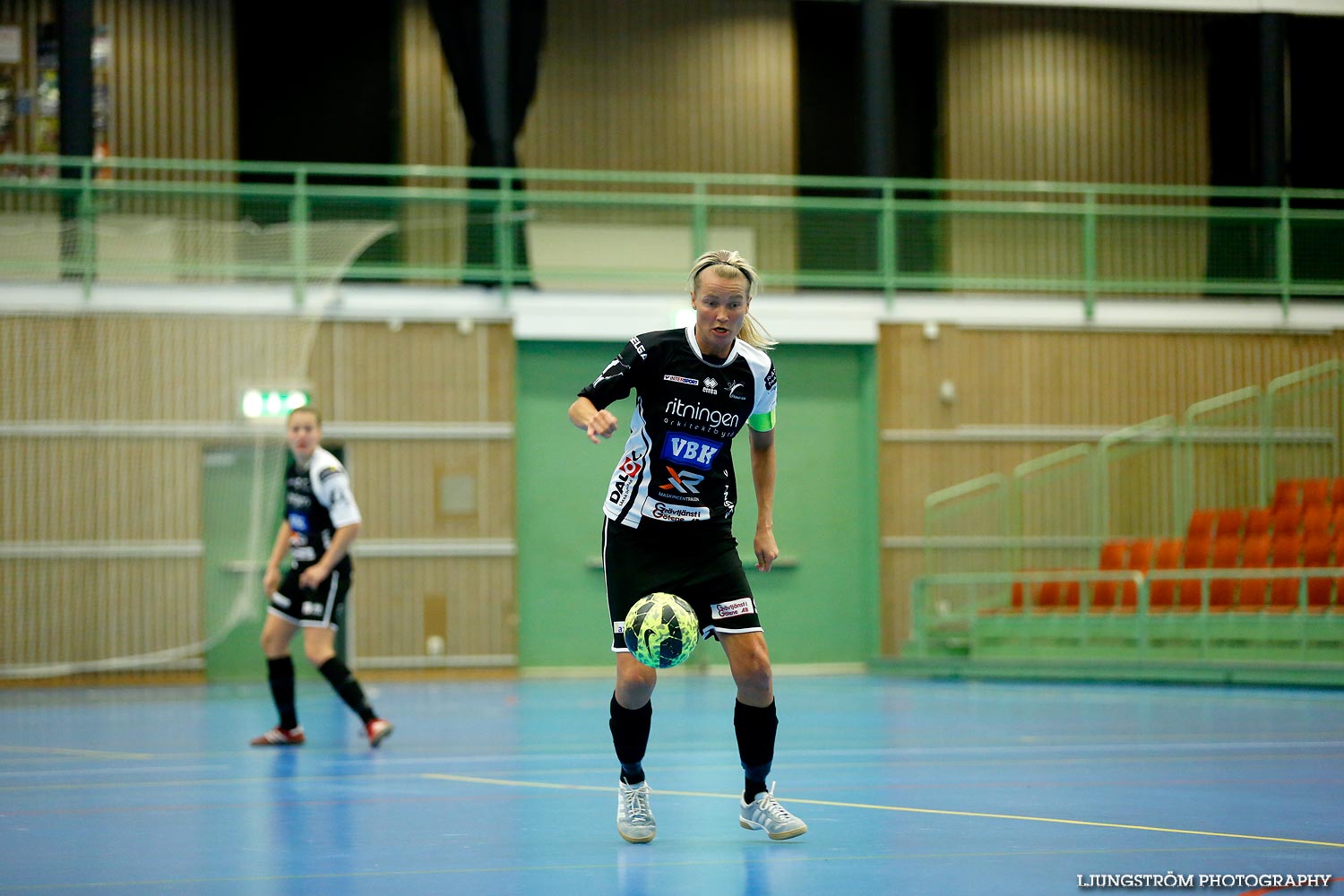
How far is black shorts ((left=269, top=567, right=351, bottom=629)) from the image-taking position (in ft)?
30.4

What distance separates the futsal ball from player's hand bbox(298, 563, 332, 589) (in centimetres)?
435

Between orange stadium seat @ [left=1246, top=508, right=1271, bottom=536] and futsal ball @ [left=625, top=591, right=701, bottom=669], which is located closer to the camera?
futsal ball @ [left=625, top=591, right=701, bottom=669]

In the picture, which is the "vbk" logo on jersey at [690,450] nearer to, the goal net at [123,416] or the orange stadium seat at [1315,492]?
the goal net at [123,416]

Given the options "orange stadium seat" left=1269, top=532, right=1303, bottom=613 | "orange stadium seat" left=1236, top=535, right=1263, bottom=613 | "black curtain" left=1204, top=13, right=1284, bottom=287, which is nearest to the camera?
"orange stadium seat" left=1269, top=532, right=1303, bottom=613

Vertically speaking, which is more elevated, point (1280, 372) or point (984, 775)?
point (1280, 372)

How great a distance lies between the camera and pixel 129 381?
55.5 feet

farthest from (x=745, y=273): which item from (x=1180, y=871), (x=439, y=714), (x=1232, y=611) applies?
(x=1232, y=611)

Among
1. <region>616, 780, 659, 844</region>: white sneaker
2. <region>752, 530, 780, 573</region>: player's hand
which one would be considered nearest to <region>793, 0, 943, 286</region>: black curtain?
<region>752, 530, 780, 573</region>: player's hand

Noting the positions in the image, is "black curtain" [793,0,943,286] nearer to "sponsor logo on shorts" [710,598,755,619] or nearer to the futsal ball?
"sponsor logo on shorts" [710,598,755,619]

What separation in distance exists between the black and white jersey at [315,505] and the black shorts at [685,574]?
13.9 ft

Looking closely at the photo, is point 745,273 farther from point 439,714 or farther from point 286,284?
point 286,284

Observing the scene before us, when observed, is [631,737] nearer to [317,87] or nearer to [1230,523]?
[1230,523]

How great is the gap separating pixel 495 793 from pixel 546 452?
12.2m

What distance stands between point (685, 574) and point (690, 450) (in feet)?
1.42
